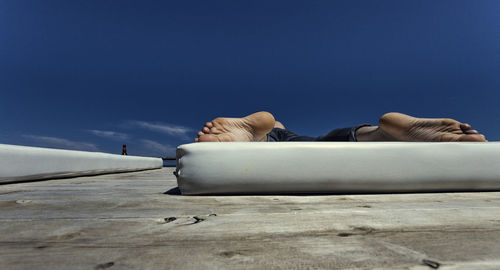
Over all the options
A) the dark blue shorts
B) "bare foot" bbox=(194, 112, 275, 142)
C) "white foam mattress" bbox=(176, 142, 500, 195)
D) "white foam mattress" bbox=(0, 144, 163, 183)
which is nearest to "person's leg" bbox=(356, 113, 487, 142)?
the dark blue shorts

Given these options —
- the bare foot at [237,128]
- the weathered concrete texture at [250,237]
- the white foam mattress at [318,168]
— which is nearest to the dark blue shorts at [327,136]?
the bare foot at [237,128]

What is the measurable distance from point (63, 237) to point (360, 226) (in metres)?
0.49

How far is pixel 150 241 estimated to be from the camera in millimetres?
371

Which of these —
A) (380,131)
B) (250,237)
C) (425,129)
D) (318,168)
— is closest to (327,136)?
(380,131)

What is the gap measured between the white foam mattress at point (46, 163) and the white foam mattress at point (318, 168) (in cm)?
110

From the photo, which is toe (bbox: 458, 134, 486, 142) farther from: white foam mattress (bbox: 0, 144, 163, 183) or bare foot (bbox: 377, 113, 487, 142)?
white foam mattress (bbox: 0, 144, 163, 183)

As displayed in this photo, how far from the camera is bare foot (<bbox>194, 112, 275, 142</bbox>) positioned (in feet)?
4.70

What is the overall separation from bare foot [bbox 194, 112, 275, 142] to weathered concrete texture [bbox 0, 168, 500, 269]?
82 cm

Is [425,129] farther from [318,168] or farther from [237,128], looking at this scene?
[237,128]

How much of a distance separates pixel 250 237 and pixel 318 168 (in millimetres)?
490

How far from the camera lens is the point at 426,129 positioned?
1.41 m

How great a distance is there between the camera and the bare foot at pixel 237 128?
1431 millimetres

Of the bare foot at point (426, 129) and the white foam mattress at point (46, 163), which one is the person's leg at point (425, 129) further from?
the white foam mattress at point (46, 163)

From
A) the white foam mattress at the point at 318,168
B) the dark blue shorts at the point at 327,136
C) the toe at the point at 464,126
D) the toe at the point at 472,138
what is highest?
the dark blue shorts at the point at 327,136
